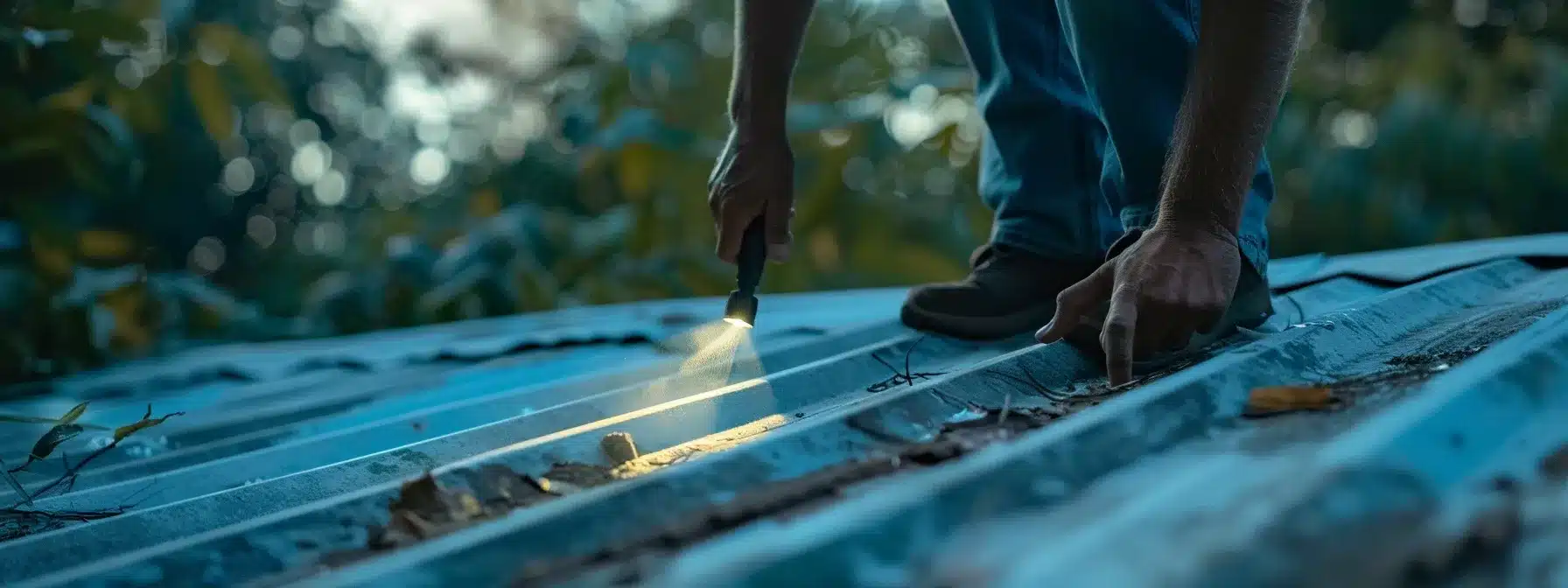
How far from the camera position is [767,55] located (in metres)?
1.71

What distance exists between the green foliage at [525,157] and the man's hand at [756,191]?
1.99 meters

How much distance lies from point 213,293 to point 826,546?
14.1 feet

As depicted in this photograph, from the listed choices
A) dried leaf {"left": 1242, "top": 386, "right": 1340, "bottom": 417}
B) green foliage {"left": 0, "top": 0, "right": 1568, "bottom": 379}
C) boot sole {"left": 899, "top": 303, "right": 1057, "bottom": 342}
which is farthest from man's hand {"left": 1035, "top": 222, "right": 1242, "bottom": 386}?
green foliage {"left": 0, "top": 0, "right": 1568, "bottom": 379}

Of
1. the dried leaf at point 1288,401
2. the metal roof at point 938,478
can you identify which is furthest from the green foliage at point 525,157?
the dried leaf at point 1288,401

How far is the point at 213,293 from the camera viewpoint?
432 centimetres

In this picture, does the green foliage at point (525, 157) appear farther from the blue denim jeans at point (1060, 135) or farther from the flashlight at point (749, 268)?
the blue denim jeans at point (1060, 135)

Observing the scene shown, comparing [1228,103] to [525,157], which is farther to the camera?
[525,157]

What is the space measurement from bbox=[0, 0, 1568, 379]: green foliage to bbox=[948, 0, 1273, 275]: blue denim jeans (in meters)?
2.26

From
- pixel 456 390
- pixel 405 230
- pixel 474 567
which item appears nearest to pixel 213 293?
pixel 405 230

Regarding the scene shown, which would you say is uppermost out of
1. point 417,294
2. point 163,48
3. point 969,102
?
point 163,48

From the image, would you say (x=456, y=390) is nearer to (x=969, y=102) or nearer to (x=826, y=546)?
(x=826, y=546)

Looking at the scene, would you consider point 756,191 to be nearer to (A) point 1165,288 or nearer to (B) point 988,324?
(B) point 988,324

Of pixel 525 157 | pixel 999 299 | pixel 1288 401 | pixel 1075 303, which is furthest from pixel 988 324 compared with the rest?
pixel 525 157

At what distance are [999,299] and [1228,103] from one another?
63 cm
